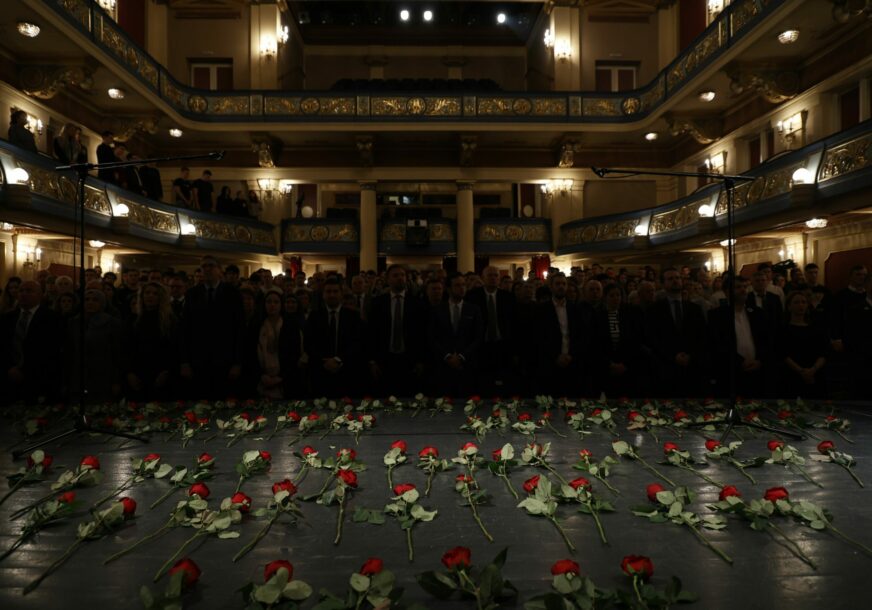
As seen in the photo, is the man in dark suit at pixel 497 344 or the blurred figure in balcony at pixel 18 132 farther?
the blurred figure in balcony at pixel 18 132

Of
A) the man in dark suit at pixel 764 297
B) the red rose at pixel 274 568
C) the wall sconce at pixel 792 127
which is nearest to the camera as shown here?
the red rose at pixel 274 568

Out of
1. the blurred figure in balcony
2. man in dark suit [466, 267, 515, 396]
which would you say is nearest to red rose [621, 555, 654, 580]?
man in dark suit [466, 267, 515, 396]

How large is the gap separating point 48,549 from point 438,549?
3.65 feet

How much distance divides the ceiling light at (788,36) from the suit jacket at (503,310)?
818cm

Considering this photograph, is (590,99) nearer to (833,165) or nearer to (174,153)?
(833,165)

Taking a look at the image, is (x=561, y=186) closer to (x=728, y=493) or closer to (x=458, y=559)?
(x=728, y=493)

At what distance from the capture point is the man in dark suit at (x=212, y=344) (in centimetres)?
472

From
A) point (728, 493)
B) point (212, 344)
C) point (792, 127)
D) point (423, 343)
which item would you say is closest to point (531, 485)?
point (728, 493)

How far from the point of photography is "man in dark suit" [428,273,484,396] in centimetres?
466

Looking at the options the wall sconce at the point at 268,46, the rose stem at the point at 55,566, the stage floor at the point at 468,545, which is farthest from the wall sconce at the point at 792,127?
the wall sconce at the point at 268,46

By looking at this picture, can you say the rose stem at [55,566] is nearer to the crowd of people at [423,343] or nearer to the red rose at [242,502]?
the red rose at [242,502]

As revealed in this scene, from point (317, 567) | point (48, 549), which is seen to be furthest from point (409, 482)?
point (48, 549)

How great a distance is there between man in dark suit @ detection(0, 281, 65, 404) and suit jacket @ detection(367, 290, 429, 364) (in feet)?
8.11

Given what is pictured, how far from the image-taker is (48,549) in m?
1.60
